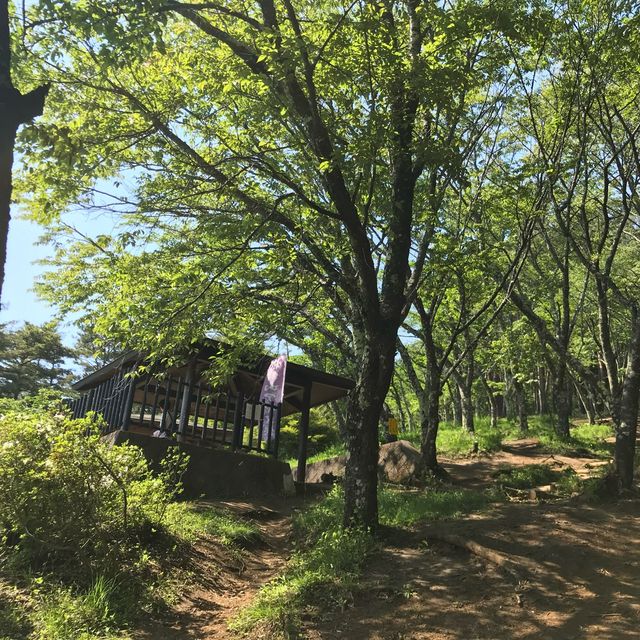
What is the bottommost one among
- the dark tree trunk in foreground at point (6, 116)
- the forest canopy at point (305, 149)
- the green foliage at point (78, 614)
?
the green foliage at point (78, 614)

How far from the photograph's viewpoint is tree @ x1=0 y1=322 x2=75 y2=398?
3019 centimetres

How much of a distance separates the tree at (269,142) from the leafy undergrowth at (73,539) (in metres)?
2.32

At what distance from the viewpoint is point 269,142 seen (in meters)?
8.81

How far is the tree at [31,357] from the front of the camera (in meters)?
30.2

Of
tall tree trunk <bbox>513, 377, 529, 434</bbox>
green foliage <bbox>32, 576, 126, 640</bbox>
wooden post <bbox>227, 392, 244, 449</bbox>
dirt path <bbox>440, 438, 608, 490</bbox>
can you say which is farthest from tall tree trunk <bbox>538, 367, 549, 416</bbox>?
green foliage <bbox>32, 576, 126, 640</bbox>

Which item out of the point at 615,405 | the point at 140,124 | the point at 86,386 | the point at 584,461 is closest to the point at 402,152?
the point at 140,124

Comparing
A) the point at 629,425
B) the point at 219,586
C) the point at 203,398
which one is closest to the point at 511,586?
the point at 219,586

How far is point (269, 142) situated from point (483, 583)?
725 cm

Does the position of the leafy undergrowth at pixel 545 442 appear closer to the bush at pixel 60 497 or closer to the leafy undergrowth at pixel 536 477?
the leafy undergrowth at pixel 536 477

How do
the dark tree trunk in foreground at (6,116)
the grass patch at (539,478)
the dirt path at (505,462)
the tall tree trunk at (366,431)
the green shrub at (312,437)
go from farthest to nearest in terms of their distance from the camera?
the green shrub at (312,437), the dirt path at (505,462), the grass patch at (539,478), the tall tree trunk at (366,431), the dark tree trunk in foreground at (6,116)

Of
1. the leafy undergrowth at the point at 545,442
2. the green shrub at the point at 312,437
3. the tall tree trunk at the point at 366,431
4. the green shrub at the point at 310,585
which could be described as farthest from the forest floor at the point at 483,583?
the green shrub at the point at 312,437

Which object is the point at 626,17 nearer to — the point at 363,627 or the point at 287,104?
the point at 287,104

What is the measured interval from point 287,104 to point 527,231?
594cm

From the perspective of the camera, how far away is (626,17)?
8922mm
